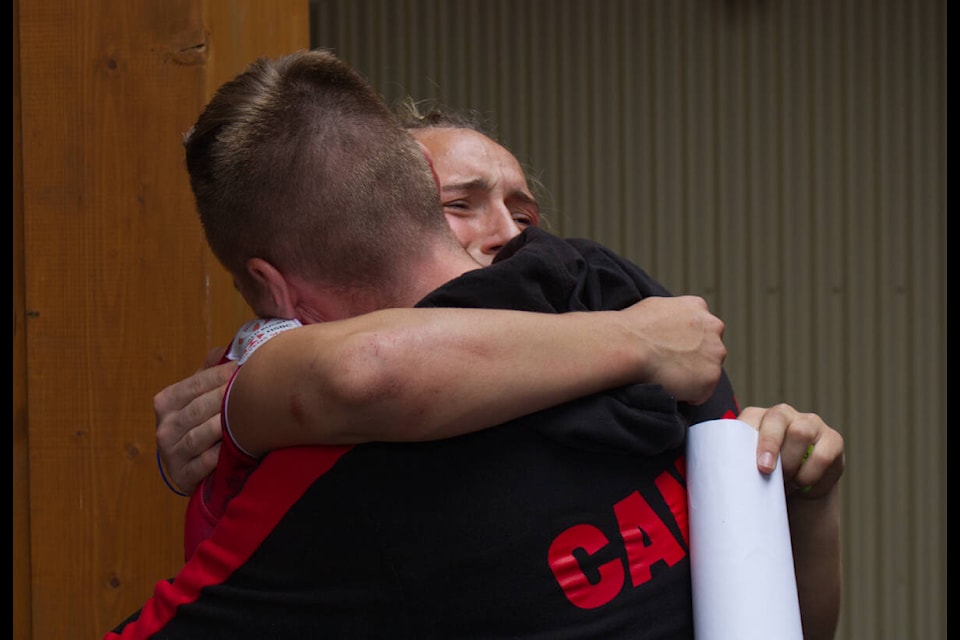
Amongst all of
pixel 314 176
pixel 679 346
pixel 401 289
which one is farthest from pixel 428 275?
pixel 679 346

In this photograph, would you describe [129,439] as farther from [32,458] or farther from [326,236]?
[326,236]

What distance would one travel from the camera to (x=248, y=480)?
125cm

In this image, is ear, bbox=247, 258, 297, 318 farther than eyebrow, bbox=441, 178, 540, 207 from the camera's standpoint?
No

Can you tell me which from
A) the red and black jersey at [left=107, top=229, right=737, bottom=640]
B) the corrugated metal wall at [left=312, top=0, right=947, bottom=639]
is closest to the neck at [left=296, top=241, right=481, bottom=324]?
the red and black jersey at [left=107, top=229, right=737, bottom=640]

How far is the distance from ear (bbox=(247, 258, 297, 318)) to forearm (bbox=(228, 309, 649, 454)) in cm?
16

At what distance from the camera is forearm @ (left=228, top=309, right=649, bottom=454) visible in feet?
3.69

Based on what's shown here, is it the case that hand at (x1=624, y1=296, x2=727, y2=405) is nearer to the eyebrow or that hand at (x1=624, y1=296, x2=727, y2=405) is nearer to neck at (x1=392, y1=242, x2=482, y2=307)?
neck at (x1=392, y1=242, x2=482, y2=307)

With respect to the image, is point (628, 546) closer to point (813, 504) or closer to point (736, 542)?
point (736, 542)

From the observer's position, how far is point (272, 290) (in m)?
1.39

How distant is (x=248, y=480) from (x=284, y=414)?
4.6 inches

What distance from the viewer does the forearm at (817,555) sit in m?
1.55

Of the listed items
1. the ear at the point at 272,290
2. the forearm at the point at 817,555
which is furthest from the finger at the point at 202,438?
the forearm at the point at 817,555

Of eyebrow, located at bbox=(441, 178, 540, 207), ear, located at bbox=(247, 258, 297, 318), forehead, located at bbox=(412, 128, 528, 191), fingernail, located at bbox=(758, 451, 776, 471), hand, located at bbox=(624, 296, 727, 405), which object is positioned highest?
forehead, located at bbox=(412, 128, 528, 191)

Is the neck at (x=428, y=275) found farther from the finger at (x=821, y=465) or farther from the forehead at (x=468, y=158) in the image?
the forehead at (x=468, y=158)
